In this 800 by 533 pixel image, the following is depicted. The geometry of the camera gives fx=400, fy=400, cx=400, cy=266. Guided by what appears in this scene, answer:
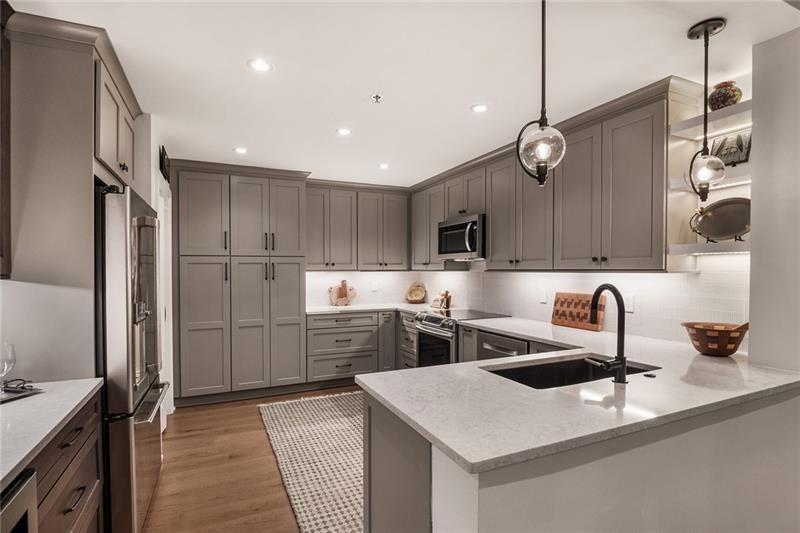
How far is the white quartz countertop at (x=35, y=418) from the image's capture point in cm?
108

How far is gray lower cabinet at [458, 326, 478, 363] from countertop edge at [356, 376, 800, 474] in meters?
1.91

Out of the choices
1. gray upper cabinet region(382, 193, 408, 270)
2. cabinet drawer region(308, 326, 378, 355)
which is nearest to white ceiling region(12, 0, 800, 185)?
gray upper cabinet region(382, 193, 408, 270)

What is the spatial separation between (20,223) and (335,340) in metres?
3.17

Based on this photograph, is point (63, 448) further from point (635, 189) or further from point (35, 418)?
point (635, 189)

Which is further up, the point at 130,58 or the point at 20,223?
the point at 130,58

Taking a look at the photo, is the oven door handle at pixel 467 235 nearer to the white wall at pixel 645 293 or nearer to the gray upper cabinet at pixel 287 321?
the white wall at pixel 645 293

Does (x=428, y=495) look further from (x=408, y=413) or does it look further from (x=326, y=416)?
(x=326, y=416)

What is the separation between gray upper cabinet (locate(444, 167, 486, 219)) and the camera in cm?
380

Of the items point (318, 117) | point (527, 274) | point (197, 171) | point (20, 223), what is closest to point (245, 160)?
point (197, 171)

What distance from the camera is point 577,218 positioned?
279cm

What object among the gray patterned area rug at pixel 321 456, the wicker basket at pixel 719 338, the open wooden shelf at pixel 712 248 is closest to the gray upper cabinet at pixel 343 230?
the gray patterned area rug at pixel 321 456

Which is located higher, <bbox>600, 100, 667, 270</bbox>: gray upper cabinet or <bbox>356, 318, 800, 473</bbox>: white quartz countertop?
<bbox>600, 100, 667, 270</bbox>: gray upper cabinet

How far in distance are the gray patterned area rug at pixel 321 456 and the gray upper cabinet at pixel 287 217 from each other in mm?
1618

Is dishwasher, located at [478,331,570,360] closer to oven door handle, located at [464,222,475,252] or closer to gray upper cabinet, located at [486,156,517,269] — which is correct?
gray upper cabinet, located at [486,156,517,269]
